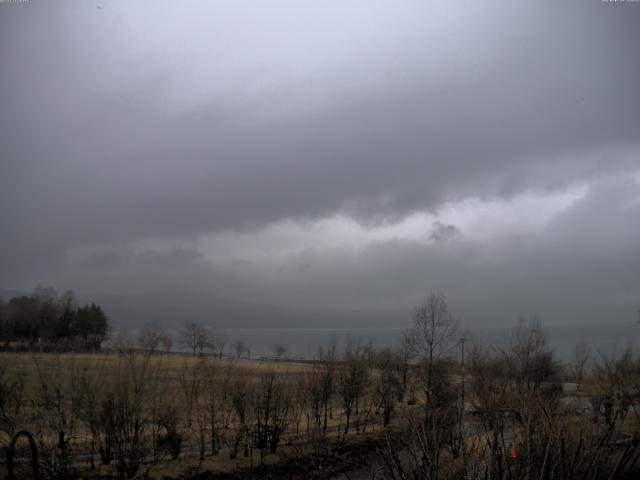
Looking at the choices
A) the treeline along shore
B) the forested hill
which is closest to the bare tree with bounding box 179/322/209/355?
the forested hill

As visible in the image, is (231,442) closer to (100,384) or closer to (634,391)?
(100,384)

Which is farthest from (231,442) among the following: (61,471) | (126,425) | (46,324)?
(46,324)

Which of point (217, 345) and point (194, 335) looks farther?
point (194, 335)

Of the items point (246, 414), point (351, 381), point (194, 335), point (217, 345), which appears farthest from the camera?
point (194, 335)

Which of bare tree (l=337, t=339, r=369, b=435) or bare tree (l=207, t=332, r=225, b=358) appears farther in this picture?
bare tree (l=207, t=332, r=225, b=358)

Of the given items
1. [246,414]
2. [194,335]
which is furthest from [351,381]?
[194,335]

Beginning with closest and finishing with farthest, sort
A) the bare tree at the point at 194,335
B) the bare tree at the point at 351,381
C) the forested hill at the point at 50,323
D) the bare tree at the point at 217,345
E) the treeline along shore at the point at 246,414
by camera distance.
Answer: the treeline along shore at the point at 246,414
the bare tree at the point at 351,381
the bare tree at the point at 217,345
the forested hill at the point at 50,323
the bare tree at the point at 194,335

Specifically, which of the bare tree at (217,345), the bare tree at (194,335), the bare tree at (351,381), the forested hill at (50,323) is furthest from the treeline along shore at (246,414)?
the bare tree at (194,335)

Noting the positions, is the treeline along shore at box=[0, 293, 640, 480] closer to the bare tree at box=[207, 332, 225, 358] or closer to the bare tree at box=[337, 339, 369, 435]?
the bare tree at box=[337, 339, 369, 435]

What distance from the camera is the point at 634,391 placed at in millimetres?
48156

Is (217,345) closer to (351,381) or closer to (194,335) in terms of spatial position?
(194,335)

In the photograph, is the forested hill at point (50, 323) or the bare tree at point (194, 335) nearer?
the forested hill at point (50, 323)

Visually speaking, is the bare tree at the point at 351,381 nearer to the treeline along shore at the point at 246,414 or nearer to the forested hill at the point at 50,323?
the treeline along shore at the point at 246,414

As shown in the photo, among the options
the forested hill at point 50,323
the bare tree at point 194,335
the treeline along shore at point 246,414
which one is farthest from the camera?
the bare tree at point 194,335
